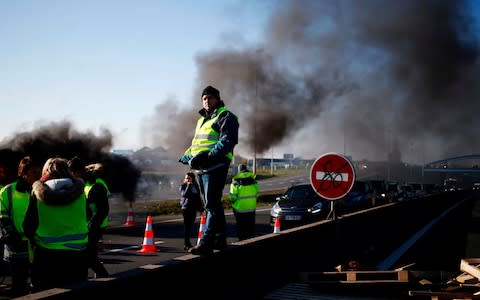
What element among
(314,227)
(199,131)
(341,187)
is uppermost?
(199,131)

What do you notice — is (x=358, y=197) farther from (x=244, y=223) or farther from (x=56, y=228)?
(x=56, y=228)

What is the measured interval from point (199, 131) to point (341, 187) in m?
2.98

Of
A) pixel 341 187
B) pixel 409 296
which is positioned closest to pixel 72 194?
pixel 409 296

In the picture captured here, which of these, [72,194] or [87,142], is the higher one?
[87,142]

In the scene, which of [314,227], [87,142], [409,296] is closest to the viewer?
[409,296]

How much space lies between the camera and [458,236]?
13.2m

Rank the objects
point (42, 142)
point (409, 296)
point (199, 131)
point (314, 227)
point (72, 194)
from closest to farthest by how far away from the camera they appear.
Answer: point (72, 194), point (199, 131), point (409, 296), point (314, 227), point (42, 142)

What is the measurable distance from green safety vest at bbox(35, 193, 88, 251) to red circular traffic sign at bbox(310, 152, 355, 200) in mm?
3767

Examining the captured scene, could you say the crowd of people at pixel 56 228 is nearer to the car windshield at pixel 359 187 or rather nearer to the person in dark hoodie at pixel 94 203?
the person in dark hoodie at pixel 94 203

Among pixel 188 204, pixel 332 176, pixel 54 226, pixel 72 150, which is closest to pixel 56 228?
pixel 54 226

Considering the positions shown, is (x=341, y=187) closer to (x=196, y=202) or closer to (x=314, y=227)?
(x=314, y=227)

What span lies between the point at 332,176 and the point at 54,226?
415cm

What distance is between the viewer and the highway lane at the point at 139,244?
29.7ft

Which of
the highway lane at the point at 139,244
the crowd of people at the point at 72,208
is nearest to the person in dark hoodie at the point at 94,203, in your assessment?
the crowd of people at the point at 72,208
